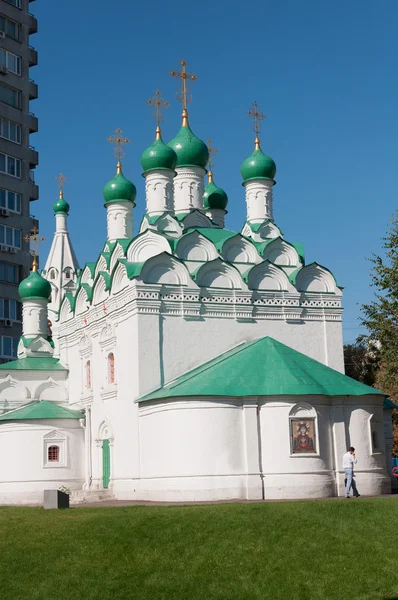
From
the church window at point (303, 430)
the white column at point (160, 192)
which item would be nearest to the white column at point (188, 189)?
the white column at point (160, 192)

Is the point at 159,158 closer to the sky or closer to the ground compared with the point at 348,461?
closer to the sky

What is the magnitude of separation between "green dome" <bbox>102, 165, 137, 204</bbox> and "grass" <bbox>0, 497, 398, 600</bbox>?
11755 millimetres

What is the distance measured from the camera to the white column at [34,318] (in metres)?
25.9

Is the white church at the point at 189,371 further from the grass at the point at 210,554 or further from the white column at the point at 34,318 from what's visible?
the grass at the point at 210,554

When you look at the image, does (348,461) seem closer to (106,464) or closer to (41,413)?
(106,464)

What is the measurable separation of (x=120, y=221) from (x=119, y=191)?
0.83 m

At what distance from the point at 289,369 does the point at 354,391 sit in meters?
1.42

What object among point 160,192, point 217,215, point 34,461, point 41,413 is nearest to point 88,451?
point 34,461

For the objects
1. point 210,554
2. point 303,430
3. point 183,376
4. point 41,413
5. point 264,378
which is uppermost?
point 183,376

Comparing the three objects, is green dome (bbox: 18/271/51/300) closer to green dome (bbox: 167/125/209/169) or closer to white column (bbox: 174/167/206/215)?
white column (bbox: 174/167/206/215)

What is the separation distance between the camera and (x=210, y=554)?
10984 mm

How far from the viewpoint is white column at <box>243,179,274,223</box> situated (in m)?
22.6

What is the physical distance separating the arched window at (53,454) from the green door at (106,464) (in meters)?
1.69

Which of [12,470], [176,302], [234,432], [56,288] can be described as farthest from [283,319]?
[56,288]
